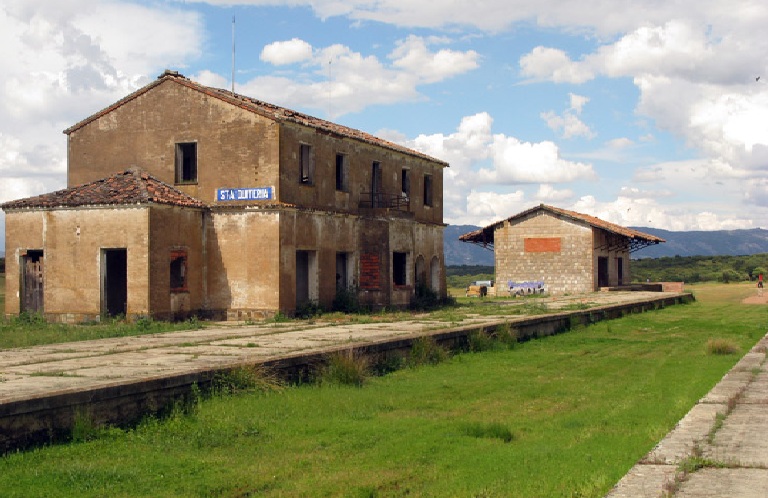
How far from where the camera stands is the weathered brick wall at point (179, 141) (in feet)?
71.0

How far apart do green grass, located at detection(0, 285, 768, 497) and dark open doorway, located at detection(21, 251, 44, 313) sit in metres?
13.1

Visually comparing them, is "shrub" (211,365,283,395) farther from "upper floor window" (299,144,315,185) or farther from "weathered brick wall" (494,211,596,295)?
"weathered brick wall" (494,211,596,295)

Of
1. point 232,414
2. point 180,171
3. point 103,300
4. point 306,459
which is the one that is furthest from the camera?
point 180,171

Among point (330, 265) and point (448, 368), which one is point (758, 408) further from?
point (330, 265)

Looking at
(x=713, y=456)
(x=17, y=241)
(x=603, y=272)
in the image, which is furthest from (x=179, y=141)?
(x=603, y=272)

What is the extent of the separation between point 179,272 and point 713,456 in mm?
17385

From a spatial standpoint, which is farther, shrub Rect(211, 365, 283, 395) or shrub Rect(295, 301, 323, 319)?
shrub Rect(295, 301, 323, 319)

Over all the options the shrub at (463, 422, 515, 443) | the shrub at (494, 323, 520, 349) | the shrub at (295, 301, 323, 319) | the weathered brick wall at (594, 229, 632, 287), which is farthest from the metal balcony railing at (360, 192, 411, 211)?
the shrub at (463, 422, 515, 443)

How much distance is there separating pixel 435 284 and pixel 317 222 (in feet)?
28.2

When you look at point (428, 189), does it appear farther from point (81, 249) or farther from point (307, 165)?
point (81, 249)

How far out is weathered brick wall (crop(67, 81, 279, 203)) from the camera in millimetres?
21641

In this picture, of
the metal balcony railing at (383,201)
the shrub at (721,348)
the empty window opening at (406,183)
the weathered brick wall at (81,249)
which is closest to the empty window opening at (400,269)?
the metal balcony railing at (383,201)

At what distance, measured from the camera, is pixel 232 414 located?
8.29 meters

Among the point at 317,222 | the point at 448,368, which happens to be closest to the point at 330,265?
the point at 317,222
